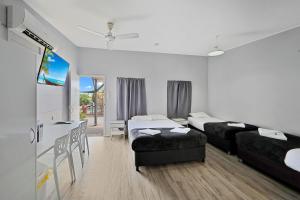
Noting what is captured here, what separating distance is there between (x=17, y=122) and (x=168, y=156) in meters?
2.39

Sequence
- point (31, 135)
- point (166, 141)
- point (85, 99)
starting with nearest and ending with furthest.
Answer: point (31, 135)
point (166, 141)
point (85, 99)

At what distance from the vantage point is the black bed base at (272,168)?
218 cm

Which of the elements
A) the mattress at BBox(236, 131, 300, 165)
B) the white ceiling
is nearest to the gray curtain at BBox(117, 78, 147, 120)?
the white ceiling

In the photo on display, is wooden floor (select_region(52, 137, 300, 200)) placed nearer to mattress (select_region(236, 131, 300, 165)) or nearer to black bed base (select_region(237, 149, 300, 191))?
black bed base (select_region(237, 149, 300, 191))

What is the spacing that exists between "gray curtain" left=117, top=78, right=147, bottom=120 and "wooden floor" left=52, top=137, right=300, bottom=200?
191cm

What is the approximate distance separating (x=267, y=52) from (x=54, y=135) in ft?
16.0

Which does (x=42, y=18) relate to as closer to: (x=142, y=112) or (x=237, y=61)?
(x=142, y=112)

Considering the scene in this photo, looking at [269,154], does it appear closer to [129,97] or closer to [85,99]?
[129,97]

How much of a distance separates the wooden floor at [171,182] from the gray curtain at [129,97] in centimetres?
191

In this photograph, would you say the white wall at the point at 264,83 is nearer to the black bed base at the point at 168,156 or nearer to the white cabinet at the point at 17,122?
the black bed base at the point at 168,156

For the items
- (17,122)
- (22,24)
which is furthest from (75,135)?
(22,24)

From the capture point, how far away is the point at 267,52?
11.8 feet

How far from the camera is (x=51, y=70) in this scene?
2910 mm

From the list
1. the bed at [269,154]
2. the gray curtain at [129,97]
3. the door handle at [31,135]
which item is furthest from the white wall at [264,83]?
the door handle at [31,135]
